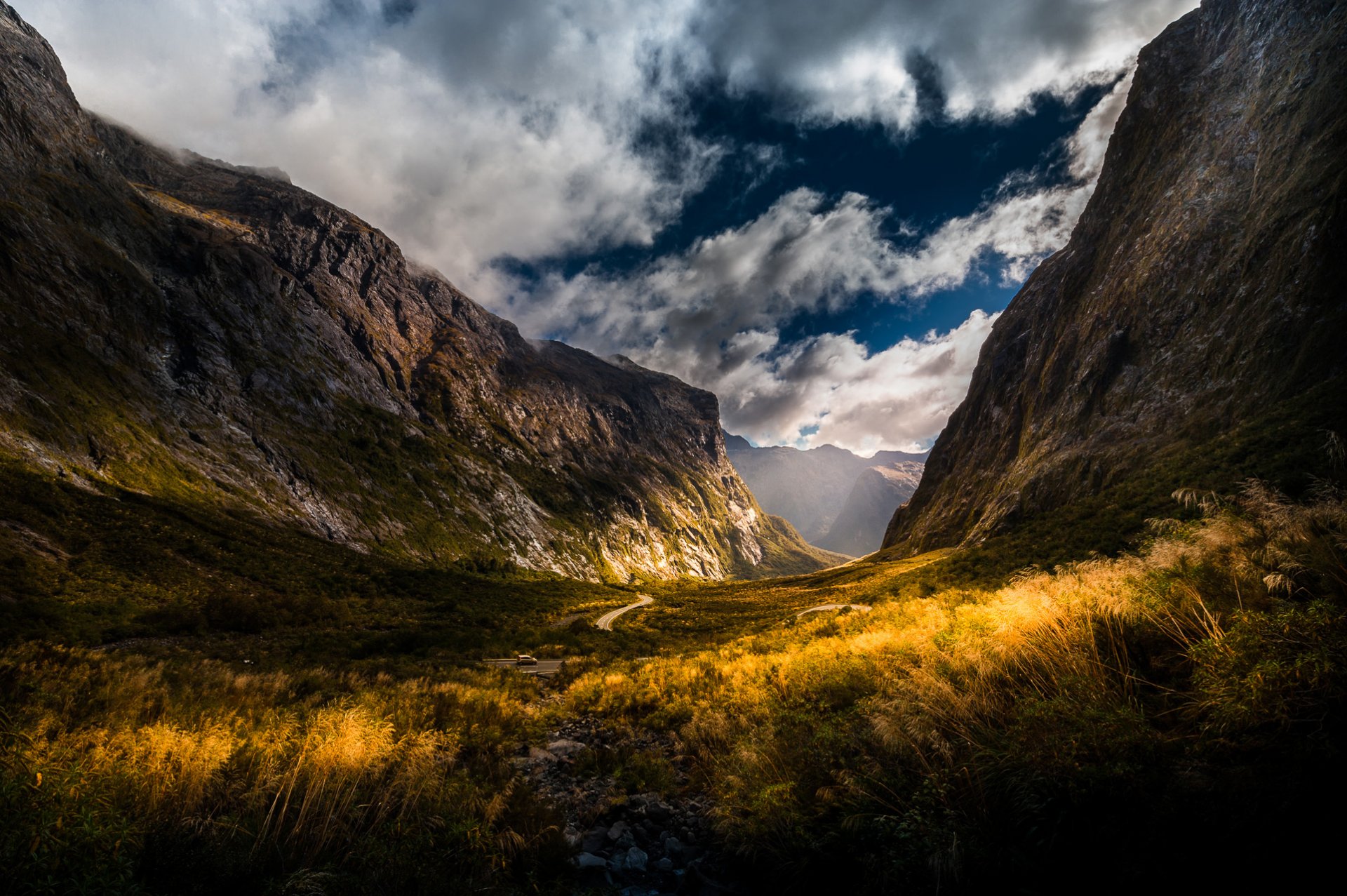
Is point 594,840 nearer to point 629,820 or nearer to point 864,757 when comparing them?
point 629,820

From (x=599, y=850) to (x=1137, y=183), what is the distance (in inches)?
5641

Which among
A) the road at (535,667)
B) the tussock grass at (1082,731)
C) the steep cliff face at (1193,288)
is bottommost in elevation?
the road at (535,667)

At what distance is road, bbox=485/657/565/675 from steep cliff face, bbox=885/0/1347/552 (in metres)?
38.1

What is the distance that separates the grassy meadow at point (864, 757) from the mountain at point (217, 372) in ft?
195

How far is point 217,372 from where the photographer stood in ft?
321

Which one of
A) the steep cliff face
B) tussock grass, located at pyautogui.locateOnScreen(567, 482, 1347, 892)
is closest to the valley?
tussock grass, located at pyautogui.locateOnScreen(567, 482, 1347, 892)

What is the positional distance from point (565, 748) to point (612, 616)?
53.7 metres

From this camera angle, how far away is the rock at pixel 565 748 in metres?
10.6

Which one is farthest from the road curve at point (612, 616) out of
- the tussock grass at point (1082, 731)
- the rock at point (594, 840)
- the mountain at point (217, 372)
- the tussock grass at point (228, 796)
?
the mountain at point (217, 372)

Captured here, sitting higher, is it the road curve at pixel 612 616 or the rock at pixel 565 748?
the rock at pixel 565 748

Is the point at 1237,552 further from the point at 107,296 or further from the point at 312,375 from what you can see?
the point at 312,375

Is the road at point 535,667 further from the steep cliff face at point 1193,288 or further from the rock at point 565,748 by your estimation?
the steep cliff face at point 1193,288

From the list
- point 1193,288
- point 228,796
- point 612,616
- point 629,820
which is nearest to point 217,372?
point 612,616

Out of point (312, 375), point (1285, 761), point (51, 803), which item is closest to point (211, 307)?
point (312, 375)
